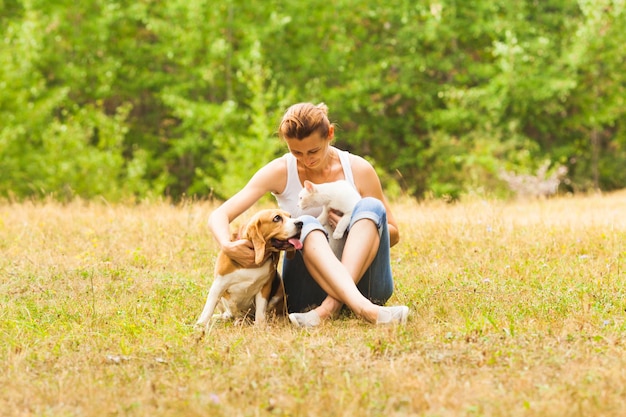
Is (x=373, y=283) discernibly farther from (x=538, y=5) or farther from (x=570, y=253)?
(x=538, y=5)

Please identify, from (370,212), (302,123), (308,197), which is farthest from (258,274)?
(302,123)

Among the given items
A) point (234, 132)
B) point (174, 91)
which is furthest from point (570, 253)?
point (174, 91)

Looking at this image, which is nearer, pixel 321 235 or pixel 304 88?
pixel 321 235

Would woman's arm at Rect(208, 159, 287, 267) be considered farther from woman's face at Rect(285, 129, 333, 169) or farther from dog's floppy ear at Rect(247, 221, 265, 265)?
woman's face at Rect(285, 129, 333, 169)

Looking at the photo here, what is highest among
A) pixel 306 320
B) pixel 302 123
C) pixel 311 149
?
pixel 302 123

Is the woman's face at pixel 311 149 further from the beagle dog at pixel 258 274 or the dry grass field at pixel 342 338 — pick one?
the dry grass field at pixel 342 338

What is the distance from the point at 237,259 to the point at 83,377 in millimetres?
1305

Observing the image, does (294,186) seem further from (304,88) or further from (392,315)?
(304,88)

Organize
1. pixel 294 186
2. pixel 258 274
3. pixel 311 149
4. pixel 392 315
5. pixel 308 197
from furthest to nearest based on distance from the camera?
pixel 294 186, pixel 308 197, pixel 311 149, pixel 258 274, pixel 392 315

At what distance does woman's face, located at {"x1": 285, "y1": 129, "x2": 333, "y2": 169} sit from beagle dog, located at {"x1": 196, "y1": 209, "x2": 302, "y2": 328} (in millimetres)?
393

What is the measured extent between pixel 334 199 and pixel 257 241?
2.38 ft

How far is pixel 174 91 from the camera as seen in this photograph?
22.8 metres

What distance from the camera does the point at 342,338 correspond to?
440cm

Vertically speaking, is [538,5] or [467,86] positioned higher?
[538,5]
